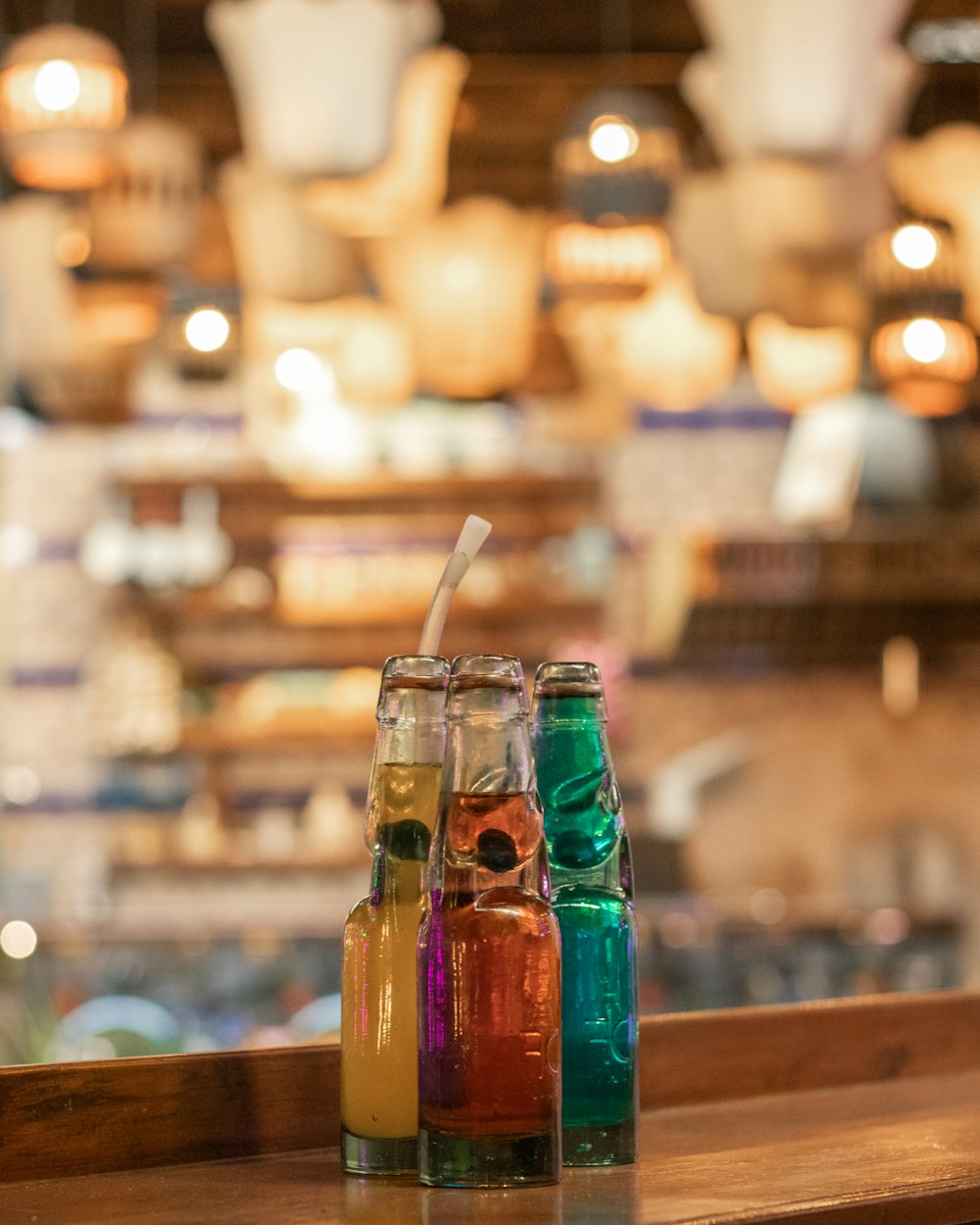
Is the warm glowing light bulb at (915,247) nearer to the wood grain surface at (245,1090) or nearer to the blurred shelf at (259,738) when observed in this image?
the wood grain surface at (245,1090)

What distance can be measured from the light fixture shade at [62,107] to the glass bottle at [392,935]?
6.50ft

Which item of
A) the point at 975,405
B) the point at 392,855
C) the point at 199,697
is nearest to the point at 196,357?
the point at 392,855

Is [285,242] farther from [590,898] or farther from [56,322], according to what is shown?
[590,898]

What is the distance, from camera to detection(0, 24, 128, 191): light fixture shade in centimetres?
271

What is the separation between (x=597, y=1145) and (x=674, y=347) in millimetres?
2730

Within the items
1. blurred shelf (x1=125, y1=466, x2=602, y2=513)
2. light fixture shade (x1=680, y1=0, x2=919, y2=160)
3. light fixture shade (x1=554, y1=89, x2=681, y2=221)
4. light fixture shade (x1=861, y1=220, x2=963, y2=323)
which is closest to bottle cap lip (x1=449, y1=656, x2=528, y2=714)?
light fixture shade (x1=680, y1=0, x2=919, y2=160)

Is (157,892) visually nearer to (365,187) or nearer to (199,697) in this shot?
(199,697)

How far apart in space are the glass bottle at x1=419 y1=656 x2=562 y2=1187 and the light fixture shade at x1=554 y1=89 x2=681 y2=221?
222 centimetres

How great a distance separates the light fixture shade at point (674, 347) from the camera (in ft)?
11.5

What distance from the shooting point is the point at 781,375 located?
12.0 ft

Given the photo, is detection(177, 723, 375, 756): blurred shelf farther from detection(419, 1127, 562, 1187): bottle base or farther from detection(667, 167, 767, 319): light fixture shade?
detection(419, 1127, 562, 1187): bottle base

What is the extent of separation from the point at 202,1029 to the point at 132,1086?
320 centimetres

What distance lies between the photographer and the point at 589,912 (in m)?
0.96

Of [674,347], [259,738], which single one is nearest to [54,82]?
[674,347]
